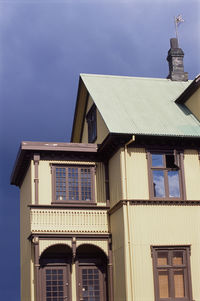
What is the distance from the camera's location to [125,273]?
2561cm

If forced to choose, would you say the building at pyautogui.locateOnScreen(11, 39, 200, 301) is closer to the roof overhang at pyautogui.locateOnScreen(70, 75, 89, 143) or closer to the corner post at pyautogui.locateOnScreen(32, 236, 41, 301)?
the corner post at pyautogui.locateOnScreen(32, 236, 41, 301)

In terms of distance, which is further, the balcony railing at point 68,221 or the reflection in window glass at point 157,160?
the reflection in window glass at point 157,160

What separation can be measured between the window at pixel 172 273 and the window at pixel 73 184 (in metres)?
4.29

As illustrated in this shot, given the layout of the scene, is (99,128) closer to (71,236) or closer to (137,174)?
(137,174)

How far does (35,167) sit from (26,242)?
401 centimetres

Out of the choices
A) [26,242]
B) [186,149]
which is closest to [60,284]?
[26,242]

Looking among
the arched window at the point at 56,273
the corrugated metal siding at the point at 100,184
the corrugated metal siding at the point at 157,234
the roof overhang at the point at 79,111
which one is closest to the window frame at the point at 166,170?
the corrugated metal siding at the point at 157,234

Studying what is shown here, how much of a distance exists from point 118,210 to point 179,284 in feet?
13.3

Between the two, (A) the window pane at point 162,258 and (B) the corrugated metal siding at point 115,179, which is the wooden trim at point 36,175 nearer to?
(B) the corrugated metal siding at point 115,179

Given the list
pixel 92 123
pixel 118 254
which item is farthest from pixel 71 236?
pixel 92 123

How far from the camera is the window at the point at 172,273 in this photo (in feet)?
84.6

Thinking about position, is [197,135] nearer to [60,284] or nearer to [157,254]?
[157,254]

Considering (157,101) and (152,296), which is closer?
(152,296)

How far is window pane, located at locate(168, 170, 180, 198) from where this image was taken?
27.2 meters
